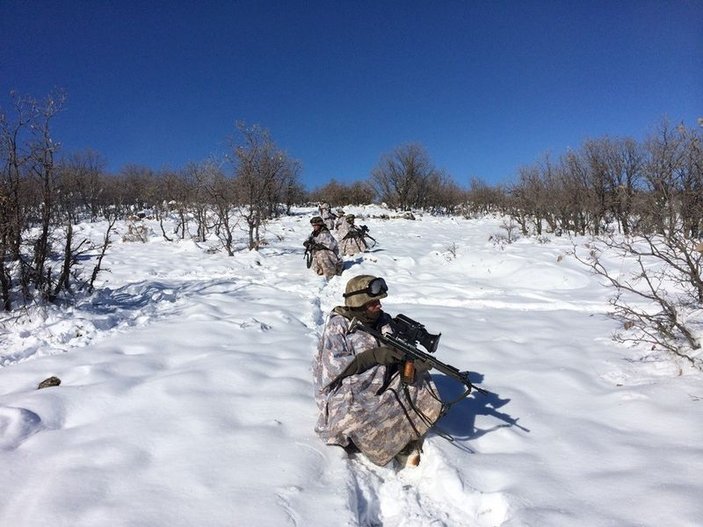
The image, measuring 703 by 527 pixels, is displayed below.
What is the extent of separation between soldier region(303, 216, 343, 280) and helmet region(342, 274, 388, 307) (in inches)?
245

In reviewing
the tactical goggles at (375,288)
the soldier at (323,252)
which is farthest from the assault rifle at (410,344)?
the soldier at (323,252)

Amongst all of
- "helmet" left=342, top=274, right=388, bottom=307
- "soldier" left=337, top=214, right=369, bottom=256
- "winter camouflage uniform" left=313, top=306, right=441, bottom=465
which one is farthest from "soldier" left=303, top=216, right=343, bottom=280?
"winter camouflage uniform" left=313, top=306, right=441, bottom=465

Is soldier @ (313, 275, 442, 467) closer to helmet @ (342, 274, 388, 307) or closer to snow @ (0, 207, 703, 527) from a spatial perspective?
helmet @ (342, 274, 388, 307)

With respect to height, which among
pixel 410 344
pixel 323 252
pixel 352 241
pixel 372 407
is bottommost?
pixel 372 407

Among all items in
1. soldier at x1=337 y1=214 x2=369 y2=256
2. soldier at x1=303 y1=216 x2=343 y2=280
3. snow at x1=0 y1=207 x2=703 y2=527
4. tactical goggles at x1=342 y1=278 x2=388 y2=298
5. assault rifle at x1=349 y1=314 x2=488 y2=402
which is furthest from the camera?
soldier at x1=337 y1=214 x2=369 y2=256

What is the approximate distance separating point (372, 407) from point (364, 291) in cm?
76

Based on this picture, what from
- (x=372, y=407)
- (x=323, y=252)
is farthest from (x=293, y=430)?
(x=323, y=252)

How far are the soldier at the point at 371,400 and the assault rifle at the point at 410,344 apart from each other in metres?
0.05

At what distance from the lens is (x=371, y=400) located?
260cm

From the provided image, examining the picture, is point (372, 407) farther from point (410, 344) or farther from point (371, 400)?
point (410, 344)

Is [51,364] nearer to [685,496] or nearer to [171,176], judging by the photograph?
[685,496]

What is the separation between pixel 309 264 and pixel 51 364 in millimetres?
5782

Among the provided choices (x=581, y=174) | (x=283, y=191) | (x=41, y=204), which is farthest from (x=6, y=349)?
(x=283, y=191)

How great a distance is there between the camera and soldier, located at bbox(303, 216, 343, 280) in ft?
29.8
